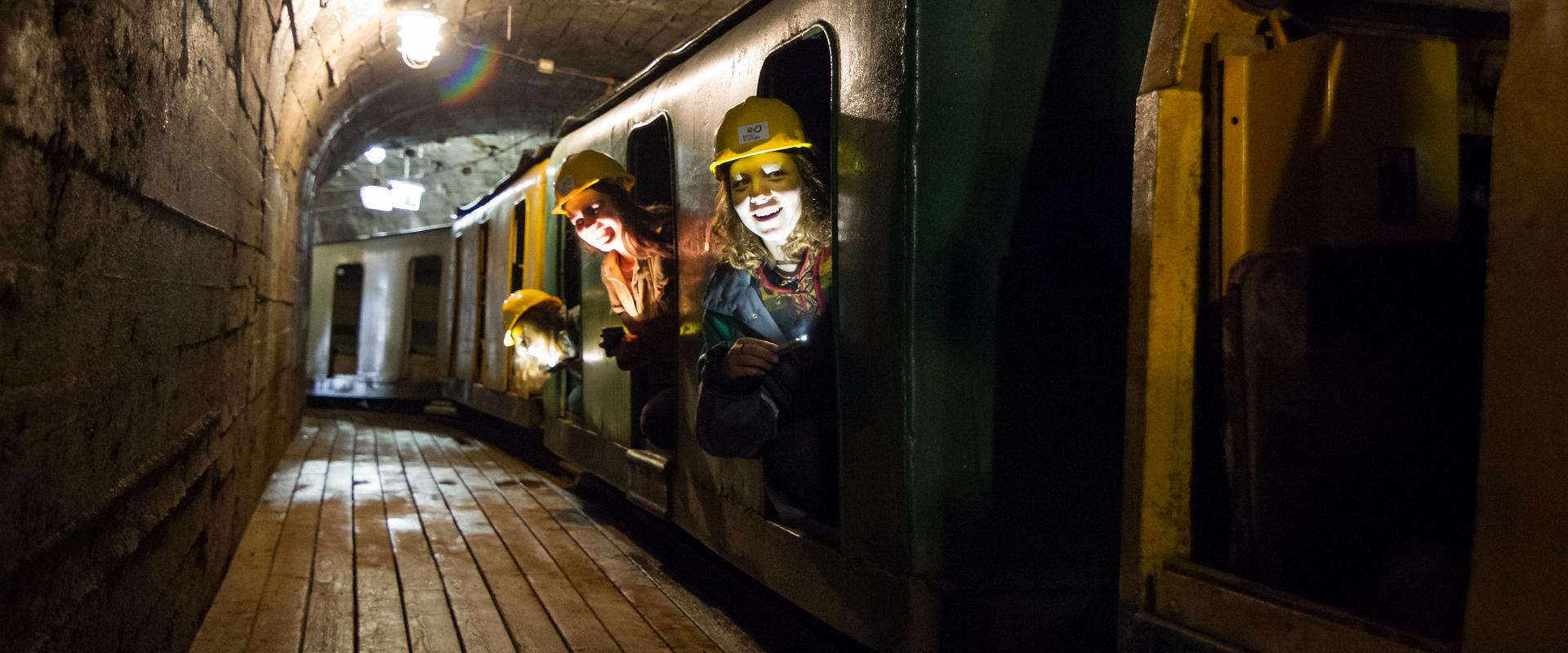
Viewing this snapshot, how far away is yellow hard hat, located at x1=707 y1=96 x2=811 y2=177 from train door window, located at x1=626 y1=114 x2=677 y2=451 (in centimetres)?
111

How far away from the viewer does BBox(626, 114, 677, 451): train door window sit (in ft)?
14.6

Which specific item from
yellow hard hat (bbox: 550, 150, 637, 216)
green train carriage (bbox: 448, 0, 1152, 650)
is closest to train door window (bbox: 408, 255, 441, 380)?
yellow hard hat (bbox: 550, 150, 637, 216)

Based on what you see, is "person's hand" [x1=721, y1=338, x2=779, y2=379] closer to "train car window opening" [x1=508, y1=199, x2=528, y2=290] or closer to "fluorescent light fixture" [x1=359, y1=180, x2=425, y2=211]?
"train car window opening" [x1=508, y1=199, x2=528, y2=290]

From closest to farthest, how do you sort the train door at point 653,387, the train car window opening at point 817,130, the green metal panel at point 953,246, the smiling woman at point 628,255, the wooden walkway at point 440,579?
the green metal panel at point 953,246, the train car window opening at point 817,130, the wooden walkway at point 440,579, the train door at point 653,387, the smiling woman at point 628,255

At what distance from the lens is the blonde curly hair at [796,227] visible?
3.36 m

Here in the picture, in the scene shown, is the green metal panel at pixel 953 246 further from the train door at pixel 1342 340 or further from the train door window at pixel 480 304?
the train door window at pixel 480 304

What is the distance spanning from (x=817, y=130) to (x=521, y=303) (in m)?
2.93

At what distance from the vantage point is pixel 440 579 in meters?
4.39

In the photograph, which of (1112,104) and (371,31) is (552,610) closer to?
(1112,104)

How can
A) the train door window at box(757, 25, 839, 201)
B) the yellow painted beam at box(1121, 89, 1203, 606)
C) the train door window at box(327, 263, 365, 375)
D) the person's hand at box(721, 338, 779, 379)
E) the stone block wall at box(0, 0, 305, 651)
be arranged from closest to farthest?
the stone block wall at box(0, 0, 305, 651)
the yellow painted beam at box(1121, 89, 1203, 606)
the person's hand at box(721, 338, 779, 379)
the train door window at box(757, 25, 839, 201)
the train door window at box(327, 263, 365, 375)

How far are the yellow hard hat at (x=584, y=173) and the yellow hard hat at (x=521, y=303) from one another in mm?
1459

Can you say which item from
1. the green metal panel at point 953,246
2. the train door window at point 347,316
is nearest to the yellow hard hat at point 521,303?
the green metal panel at point 953,246

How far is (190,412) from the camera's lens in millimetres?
3020

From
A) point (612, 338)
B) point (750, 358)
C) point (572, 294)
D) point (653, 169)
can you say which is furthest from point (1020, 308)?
point (572, 294)
